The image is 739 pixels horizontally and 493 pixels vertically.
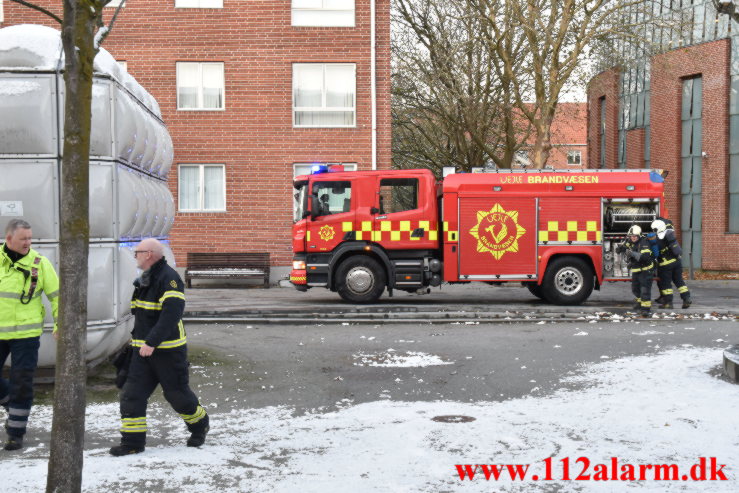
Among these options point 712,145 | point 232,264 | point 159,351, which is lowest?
point 232,264

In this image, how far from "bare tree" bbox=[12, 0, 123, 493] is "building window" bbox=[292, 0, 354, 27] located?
18.0m

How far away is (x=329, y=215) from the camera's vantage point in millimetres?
15023

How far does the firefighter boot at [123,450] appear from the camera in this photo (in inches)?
211

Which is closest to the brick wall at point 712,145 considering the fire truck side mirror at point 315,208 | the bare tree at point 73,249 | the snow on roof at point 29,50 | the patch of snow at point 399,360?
the fire truck side mirror at point 315,208

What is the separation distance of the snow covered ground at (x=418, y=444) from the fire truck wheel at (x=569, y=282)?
24.3 ft

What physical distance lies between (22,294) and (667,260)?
37.5ft

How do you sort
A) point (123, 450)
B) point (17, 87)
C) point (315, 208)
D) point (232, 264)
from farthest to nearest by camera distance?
point (232, 264), point (315, 208), point (17, 87), point (123, 450)

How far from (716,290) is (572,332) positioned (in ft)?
33.8

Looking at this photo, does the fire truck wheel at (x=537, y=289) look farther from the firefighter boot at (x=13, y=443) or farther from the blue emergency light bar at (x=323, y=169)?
the firefighter boot at (x=13, y=443)

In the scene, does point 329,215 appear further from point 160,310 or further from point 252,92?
point 160,310

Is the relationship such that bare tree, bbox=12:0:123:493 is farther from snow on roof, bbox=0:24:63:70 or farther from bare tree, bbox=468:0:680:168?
bare tree, bbox=468:0:680:168

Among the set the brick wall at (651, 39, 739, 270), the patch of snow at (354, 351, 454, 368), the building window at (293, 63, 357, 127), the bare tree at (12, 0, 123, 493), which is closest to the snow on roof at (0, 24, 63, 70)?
the bare tree at (12, 0, 123, 493)

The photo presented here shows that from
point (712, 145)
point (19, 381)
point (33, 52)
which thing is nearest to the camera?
point (19, 381)

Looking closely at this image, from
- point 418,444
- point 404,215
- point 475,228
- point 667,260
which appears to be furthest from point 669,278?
point 418,444
